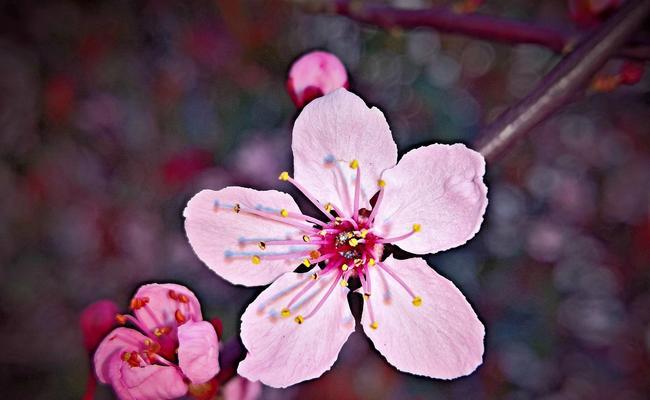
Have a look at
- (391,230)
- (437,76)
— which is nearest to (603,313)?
(437,76)

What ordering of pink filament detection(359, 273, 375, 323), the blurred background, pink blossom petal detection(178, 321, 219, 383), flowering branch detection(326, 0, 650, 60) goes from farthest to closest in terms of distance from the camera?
the blurred background
flowering branch detection(326, 0, 650, 60)
pink filament detection(359, 273, 375, 323)
pink blossom petal detection(178, 321, 219, 383)

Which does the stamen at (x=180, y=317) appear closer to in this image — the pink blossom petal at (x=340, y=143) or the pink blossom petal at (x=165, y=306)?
the pink blossom petal at (x=165, y=306)

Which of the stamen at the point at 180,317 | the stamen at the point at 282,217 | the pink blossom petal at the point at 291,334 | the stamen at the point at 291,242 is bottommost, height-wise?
the pink blossom petal at the point at 291,334

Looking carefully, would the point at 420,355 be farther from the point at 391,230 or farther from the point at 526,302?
the point at 526,302

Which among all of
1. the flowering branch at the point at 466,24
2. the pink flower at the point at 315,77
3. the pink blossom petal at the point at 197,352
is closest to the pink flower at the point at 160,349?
the pink blossom petal at the point at 197,352

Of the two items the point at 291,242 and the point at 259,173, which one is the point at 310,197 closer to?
the point at 291,242

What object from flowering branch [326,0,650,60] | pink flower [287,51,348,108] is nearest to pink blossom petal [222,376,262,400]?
pink flower [287,51,348,108]

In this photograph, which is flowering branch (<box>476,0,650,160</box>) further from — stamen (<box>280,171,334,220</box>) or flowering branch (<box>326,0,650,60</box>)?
stamen (<box>280,171,334,220</box>)
